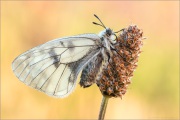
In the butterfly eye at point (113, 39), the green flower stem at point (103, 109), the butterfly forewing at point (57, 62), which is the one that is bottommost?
the green flower stem at point (103, 109)

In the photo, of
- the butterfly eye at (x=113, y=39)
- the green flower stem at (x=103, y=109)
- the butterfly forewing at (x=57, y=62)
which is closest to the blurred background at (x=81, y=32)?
the butterfly forewing at (x=57, y=62)

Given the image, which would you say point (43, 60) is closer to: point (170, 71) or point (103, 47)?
point (103, 47)

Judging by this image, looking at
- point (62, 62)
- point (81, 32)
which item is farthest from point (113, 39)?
point (81, 32)

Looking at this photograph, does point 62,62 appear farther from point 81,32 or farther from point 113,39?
point 81,32

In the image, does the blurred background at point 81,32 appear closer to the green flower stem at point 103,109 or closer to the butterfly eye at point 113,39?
the butterfly eye at point 113,39

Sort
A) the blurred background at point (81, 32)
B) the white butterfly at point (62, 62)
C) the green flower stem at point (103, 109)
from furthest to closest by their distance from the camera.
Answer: the blurred background at point (81, 32) → the white butterfly at point (62, 62) → the green flower stem at point (103, 109)

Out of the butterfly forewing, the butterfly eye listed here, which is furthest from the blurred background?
the butterfly eye

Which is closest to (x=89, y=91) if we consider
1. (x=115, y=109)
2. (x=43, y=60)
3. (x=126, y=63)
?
(x=115, y=109)

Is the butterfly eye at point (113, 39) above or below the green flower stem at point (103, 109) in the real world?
above
